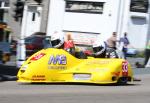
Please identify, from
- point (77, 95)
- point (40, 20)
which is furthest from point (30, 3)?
point (77, 95)

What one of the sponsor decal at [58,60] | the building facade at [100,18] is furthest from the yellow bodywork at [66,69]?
the building facade at [100,18]

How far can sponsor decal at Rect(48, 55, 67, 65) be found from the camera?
17666 millimetres

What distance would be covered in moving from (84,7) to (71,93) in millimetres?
27707

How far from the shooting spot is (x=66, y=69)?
58.8 feet

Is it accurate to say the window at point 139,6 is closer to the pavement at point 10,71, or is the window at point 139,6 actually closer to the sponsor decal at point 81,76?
the pavement at point 10,71

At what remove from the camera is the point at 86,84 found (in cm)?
1838

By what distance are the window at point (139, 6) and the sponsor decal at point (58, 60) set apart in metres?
24.5

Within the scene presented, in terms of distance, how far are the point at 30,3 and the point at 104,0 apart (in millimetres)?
6312

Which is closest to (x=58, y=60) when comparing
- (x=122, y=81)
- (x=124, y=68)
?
(x=124, y=68)

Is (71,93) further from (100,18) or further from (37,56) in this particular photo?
(100,18)

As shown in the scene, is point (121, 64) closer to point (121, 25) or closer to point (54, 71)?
point (54, 71)

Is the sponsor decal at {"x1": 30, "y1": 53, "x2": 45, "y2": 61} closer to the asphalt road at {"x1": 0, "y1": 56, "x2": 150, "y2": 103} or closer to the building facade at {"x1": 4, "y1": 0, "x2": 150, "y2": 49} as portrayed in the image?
the asphalt road at {"x1": 0, "y1": 56, "x2": 150, "y2": 103}

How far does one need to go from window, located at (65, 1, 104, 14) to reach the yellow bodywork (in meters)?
24.3

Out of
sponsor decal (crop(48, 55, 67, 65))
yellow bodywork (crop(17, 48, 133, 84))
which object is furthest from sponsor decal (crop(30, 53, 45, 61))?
sponsor decal (crop(48, 55, 67, 65))
